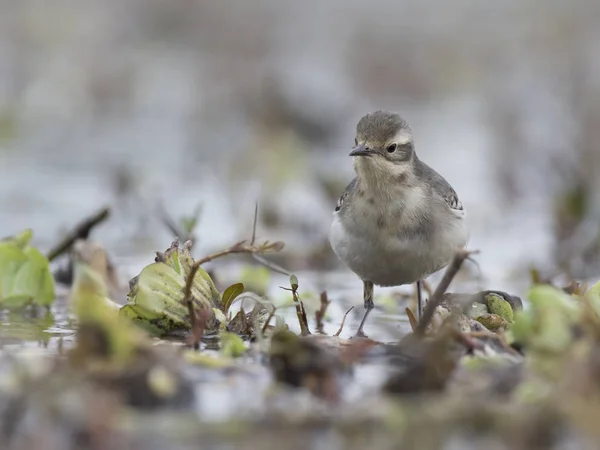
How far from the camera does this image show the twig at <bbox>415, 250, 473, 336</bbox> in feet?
13.8

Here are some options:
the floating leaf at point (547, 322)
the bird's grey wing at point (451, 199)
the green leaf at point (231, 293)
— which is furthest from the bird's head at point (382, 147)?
the floating leaf at point (547, 322)

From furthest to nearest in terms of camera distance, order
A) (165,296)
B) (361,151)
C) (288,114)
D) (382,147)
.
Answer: (288,114) → (382,147) → (361,151) → (165,296)

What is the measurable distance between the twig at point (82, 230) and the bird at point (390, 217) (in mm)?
1388

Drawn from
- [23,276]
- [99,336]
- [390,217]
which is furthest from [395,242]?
[99,336]

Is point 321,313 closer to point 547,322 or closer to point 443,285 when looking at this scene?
point 443,285

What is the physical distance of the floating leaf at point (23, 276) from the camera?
5.75 metres

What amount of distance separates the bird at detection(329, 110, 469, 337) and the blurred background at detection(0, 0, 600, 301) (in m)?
1.83

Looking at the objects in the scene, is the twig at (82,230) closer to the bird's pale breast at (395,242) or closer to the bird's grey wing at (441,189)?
the bird's pale breast at (395,242)


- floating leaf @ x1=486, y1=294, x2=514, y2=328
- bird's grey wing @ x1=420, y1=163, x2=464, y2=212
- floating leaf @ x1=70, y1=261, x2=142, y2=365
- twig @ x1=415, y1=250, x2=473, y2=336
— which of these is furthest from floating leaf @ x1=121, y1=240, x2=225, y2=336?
bird's grey wing @ x1=420, y1=163, x2=464, y2=212

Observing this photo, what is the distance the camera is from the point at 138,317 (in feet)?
17.3

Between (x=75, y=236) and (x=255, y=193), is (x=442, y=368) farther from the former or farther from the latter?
(x=255, y=193)

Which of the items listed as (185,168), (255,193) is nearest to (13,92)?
(185,168)

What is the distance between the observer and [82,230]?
6641 millimetres

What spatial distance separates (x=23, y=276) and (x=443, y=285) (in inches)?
102
